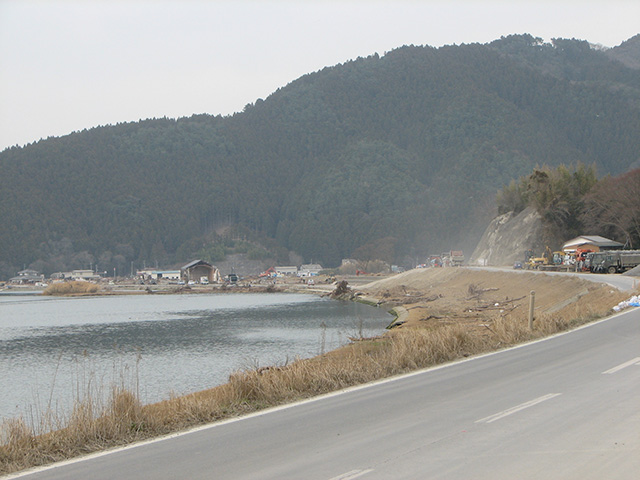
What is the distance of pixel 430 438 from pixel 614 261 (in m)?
57.6

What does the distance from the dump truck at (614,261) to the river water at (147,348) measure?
20.4m

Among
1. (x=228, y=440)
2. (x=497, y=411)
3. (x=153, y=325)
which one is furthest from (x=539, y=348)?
(x=153, y=325)

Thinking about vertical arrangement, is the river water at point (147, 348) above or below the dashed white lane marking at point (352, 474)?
below

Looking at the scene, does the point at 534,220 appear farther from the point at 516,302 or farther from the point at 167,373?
the point at 167,373

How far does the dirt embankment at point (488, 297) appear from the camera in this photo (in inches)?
1443

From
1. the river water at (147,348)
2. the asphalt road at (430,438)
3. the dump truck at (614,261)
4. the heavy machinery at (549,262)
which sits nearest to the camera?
the asphalt road at (430,438)

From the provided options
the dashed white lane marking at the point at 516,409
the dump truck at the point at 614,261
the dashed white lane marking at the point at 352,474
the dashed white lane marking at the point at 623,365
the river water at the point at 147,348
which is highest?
the dashed white lane marking at the point at 352,474

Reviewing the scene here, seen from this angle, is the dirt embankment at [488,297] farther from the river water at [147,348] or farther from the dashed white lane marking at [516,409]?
the dashed white lane marking at [516,409]

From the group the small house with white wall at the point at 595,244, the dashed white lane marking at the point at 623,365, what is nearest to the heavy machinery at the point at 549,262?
the small house with white wall at the point at 595,244

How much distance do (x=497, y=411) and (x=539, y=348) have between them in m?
9.33

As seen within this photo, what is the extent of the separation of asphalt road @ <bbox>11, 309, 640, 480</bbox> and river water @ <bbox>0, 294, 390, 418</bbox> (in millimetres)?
3041

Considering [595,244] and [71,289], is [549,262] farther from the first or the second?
[71,289]

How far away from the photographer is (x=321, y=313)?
76.4m

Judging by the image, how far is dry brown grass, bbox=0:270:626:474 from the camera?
35.4 ft
